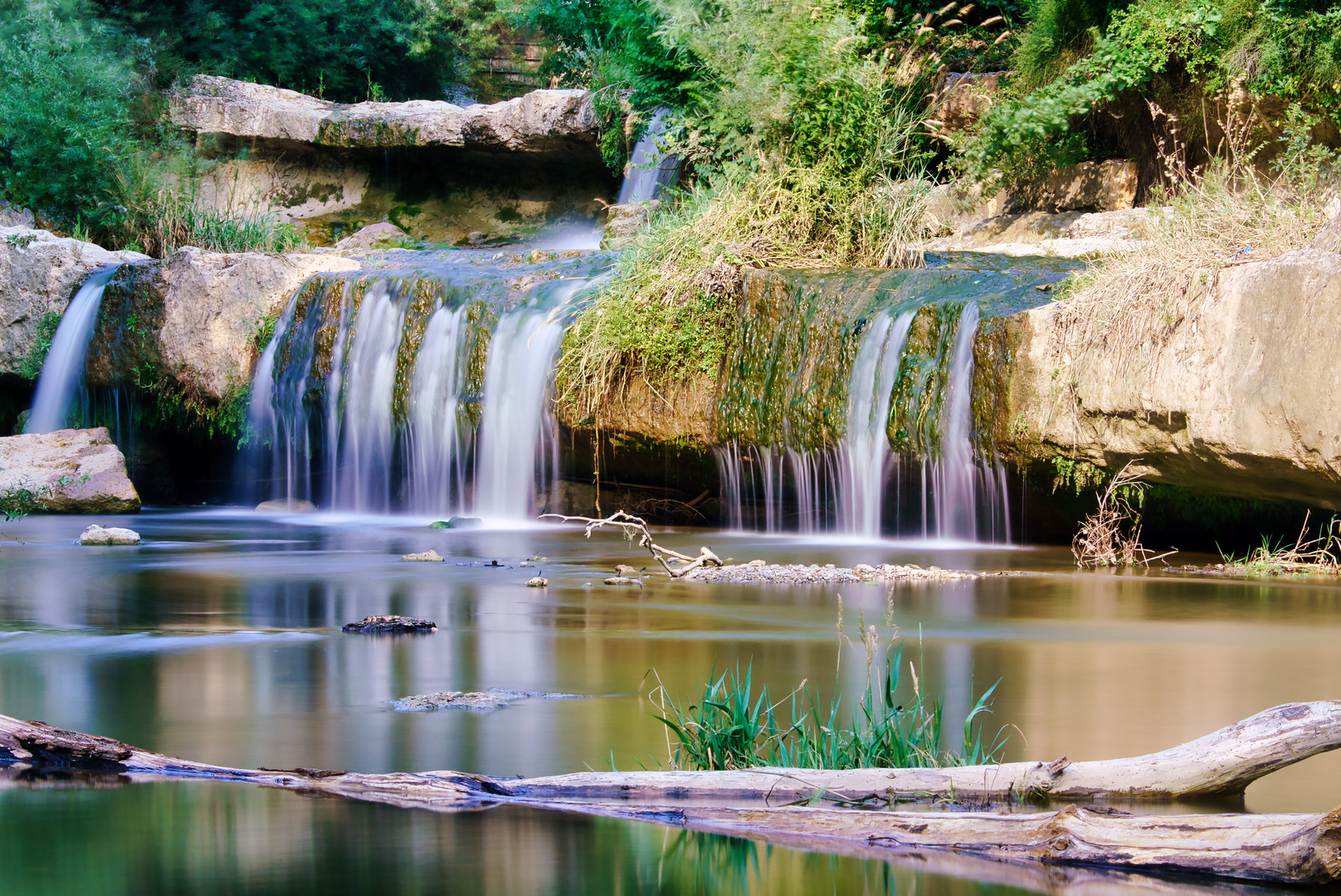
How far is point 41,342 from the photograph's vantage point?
16.1m

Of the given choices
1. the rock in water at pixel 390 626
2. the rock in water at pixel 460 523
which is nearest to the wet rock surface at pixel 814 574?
the rock in water at pixel 390 626

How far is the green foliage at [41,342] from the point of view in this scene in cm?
1609

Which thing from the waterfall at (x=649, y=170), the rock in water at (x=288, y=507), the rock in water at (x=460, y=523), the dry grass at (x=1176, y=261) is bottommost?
the rock in water at (x=460, y=523)

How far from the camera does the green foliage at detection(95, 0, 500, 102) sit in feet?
79.9

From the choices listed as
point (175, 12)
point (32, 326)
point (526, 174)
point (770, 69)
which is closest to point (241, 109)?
point (175, 12)

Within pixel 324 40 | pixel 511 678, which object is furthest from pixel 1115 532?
pixel 324 40

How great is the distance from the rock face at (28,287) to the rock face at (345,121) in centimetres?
760

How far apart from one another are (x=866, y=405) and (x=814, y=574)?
9.29 feet

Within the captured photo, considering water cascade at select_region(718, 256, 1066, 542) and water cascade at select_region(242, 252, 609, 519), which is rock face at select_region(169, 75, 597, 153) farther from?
water cascade at select_region(718, 256, 1066, 542)

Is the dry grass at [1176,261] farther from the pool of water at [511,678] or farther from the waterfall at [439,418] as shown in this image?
the waterfall at [439,418]

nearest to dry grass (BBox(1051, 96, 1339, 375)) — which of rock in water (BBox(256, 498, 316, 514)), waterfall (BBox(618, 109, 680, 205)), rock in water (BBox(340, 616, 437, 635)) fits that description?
rock in water (BBox(340, 616, 437, 635))

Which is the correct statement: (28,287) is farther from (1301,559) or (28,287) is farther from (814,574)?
(1301,559)

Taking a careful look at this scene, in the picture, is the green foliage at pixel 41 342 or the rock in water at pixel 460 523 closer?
the rock in water at pixel 460 523

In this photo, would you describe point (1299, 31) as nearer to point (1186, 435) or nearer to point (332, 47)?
point (1186, 435)
